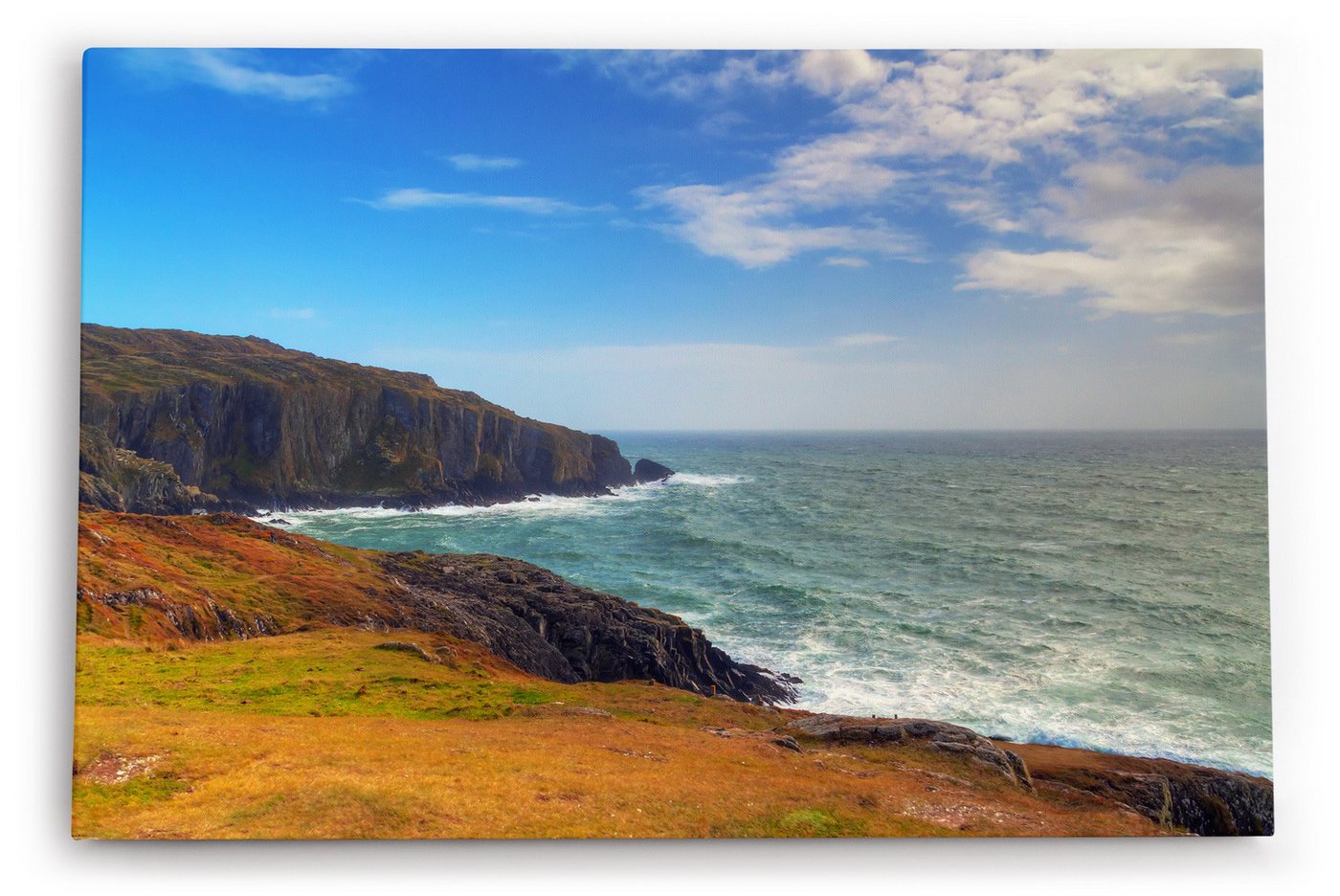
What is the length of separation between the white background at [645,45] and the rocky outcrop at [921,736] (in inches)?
Result: 59.3

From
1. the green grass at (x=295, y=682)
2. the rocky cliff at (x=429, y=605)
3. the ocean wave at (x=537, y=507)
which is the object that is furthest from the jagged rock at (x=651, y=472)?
the green grass at (x=295, y=682)

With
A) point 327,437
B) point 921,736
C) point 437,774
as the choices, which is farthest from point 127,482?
point 921,736

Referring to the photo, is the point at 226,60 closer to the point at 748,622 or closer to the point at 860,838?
the point at 748,622

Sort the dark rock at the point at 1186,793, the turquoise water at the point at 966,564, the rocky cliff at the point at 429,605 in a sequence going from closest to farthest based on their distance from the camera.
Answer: the dark rock at the point at 1186,793
the turquoise water at the point at 966,564
the rocky cliff at the point at 429,605

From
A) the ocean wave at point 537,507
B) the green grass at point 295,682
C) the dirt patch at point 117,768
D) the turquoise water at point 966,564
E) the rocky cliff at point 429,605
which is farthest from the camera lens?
the ocean wave at point 537,507

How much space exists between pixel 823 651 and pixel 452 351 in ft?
37.4

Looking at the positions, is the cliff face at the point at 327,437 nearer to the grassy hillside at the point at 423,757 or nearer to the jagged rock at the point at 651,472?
the jagged rock at the point at 651,472

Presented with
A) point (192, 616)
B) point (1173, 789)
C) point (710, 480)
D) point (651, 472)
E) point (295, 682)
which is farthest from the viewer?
point (651, 472)

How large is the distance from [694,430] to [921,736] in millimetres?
8279

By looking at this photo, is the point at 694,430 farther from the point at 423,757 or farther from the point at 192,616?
the point at 192,616

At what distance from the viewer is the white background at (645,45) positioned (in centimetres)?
1005

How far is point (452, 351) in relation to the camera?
13.9 m

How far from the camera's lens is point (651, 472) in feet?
59.2

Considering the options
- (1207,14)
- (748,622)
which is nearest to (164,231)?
(748,622)
